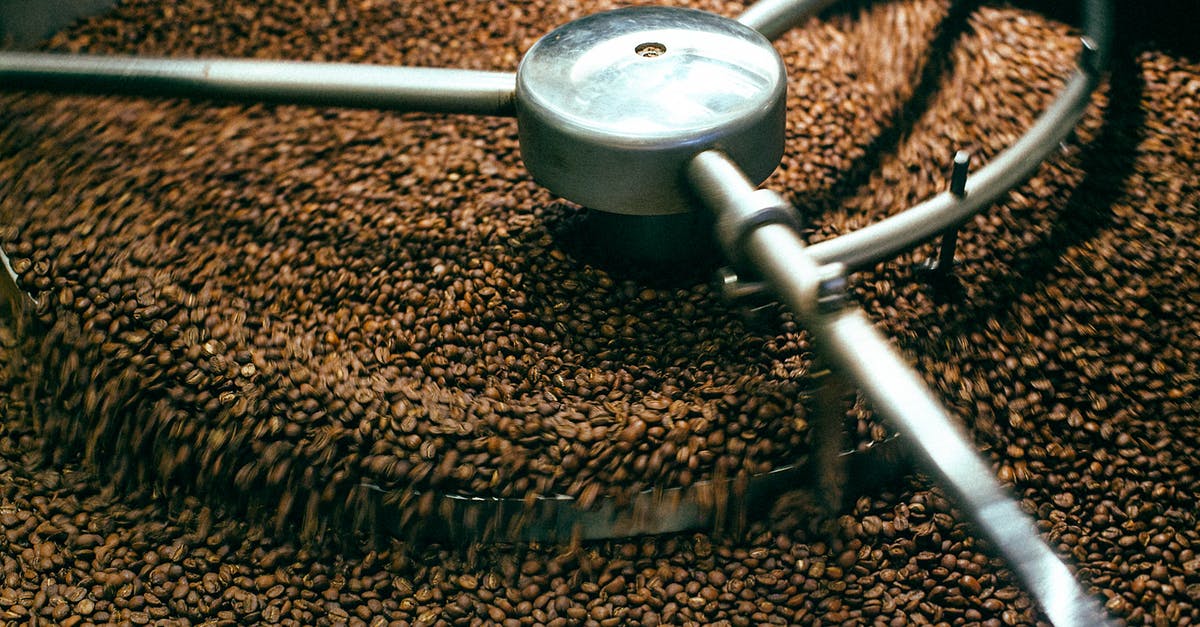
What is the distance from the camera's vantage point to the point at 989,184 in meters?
1.57

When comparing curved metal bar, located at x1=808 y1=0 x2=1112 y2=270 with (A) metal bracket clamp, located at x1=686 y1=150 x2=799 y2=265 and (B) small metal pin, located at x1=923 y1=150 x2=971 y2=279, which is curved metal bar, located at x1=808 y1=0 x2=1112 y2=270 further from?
(A) metal bracket clamp, located at x1=686 y1=150 x2=799 y2=265

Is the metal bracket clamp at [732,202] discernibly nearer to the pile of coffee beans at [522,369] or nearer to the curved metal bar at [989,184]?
the curved metal bar at [989,184]

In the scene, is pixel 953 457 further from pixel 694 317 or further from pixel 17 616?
pixel 17 616

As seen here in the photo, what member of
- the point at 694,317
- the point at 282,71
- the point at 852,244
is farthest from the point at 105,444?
the point at 852,244

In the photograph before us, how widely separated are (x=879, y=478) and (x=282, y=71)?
1175 millimetres

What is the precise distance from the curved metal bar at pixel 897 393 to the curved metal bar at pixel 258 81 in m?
0.58

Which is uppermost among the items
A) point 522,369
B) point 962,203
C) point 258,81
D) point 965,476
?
point 258,81

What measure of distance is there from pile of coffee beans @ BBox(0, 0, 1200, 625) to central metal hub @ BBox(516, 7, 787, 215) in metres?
0.25

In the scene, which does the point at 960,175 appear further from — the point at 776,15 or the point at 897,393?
the point at 897,393

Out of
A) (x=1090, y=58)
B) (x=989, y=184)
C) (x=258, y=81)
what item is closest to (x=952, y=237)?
(x=989, y=184)

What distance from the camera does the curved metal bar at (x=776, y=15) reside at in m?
1.76

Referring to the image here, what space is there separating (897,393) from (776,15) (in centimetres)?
110

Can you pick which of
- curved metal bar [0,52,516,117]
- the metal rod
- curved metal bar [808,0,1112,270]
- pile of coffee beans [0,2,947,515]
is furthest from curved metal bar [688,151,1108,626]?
curved metal bar [0,52,516,117]

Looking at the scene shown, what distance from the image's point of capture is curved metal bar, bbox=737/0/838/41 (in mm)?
1757
